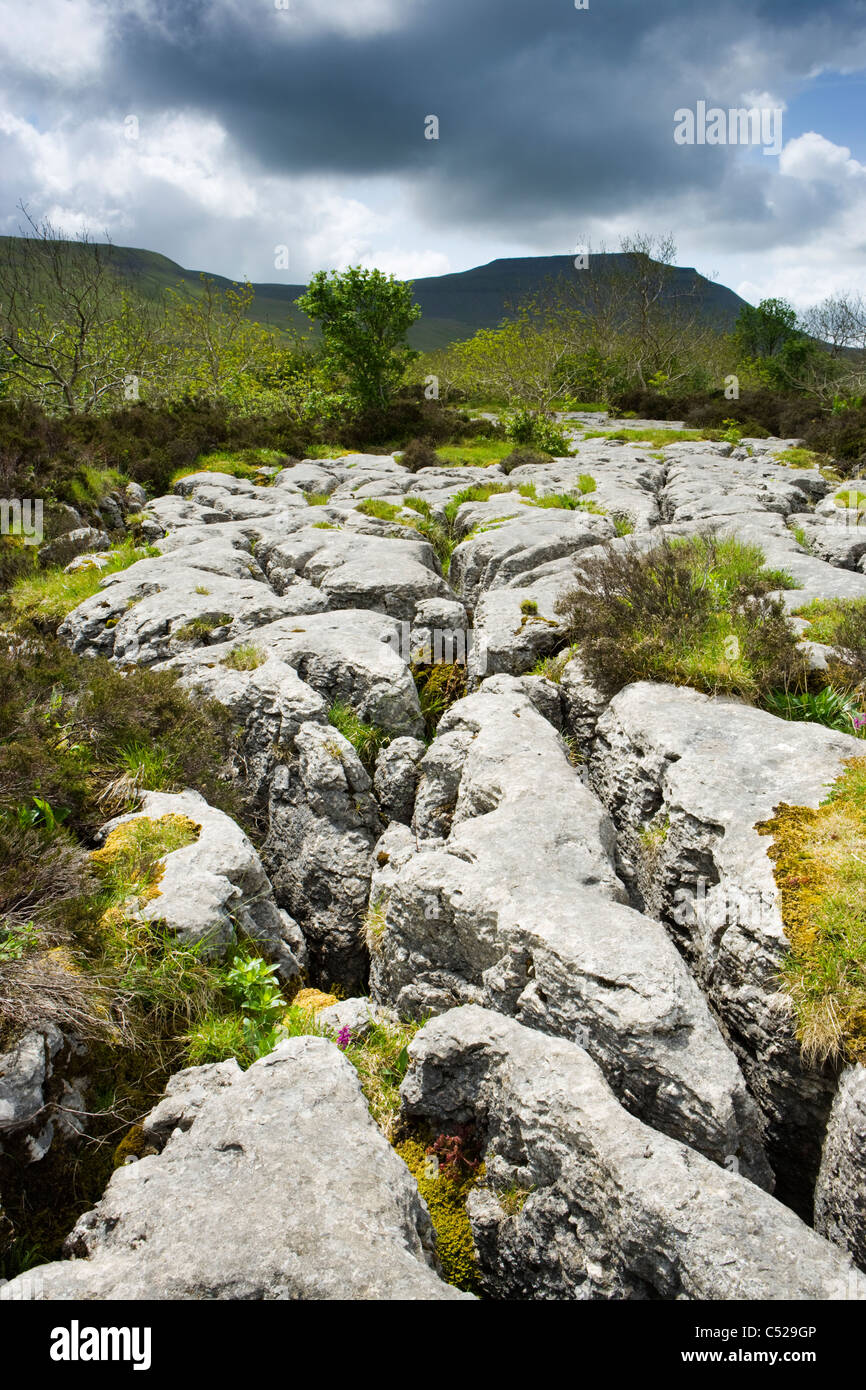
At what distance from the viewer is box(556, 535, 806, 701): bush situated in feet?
23.2

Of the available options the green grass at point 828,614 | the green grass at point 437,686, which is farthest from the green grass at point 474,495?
the green grass at point 828,614

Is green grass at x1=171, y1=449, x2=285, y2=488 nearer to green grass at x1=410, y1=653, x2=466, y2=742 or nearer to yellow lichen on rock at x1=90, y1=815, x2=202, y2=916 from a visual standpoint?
green grass at x1=410, y1=653, x2=466, y2=742

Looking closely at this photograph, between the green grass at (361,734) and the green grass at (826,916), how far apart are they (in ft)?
15.2

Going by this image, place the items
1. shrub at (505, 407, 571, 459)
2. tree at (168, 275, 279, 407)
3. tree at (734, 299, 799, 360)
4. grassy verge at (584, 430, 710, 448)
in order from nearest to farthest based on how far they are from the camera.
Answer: shrub at (505, 407, 571, 459)
grassy verge at (584, 430, 710, 448)
tree at (168, 275, 279, 407)
tree at (734, 299, 799, 360)

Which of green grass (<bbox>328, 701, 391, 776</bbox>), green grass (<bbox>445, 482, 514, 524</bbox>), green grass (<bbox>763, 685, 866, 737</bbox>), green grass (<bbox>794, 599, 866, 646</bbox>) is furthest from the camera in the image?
green grass (<bbox>445, 482, 514, 524</bbox>)

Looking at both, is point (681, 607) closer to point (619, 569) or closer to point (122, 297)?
point (619, 569)

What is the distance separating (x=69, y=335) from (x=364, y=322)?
43.3 feet

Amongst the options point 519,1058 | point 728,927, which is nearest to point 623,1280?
point 519,1058

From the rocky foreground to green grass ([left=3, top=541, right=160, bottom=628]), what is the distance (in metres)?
2.61

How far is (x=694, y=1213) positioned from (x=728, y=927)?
6.49ft

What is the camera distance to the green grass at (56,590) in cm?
1191

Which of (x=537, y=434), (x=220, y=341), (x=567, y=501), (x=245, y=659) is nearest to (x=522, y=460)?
(x=537, y=434)

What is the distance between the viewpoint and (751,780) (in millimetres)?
5418

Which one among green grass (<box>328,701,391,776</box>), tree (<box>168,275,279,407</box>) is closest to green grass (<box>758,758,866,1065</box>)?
green grass (<box>328,701,391,776</box>)
